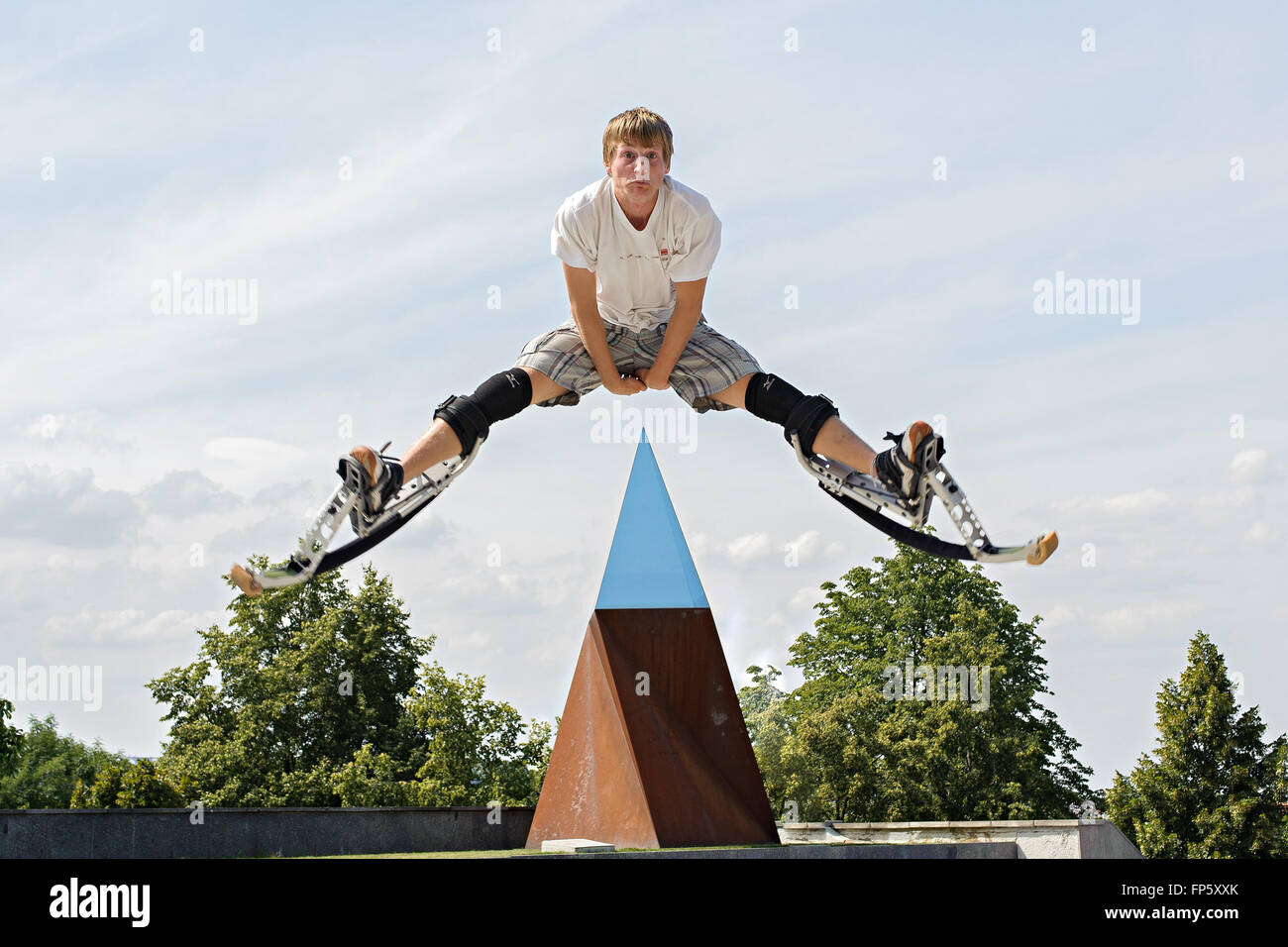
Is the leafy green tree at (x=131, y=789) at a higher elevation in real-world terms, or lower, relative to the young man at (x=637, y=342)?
lower

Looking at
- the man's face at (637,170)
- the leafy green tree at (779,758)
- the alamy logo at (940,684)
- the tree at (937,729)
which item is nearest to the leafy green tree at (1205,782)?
the tree at (937,729)

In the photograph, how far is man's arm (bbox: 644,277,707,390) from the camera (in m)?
8.27

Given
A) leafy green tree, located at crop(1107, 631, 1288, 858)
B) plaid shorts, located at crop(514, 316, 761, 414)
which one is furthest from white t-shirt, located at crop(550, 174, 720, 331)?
leafy green tree, located at crop(1107, 631, 1288, 858)

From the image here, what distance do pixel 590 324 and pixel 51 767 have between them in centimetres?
5569

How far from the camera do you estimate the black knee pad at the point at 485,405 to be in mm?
8320

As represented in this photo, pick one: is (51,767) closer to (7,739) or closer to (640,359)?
(7,739)

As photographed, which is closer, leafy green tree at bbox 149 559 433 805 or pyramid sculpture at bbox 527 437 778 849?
pyramid sculpture at bbox 527 437 778 849

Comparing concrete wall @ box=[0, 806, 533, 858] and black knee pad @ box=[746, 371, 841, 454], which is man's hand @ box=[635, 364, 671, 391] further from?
concrete wall @ box=[0, 806, 533, 858]

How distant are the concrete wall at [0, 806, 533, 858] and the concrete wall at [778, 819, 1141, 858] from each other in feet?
14.4

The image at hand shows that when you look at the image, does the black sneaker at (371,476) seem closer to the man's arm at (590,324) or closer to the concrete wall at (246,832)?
the man's arm at (590,324)

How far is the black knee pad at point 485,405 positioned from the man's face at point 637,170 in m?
1.58
